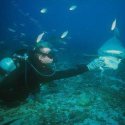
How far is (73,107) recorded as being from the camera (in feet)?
23.9

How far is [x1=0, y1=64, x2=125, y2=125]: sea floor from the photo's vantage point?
620cm

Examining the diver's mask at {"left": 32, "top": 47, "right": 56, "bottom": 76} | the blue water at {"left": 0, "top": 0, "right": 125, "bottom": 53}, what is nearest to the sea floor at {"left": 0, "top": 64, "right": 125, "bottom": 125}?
the diver's mask at {"left": 32, "top": 47, "right": 56, "bottom": 76}

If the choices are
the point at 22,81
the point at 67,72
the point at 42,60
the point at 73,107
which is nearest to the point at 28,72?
the point at 22,81

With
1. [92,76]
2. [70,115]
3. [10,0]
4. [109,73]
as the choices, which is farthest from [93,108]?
A: [10,0]

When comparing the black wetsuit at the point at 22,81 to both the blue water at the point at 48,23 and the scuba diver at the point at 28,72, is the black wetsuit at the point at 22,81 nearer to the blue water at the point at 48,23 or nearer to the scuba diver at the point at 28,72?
the scuba diver at the point at 28,72

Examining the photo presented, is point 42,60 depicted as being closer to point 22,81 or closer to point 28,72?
point 28,72

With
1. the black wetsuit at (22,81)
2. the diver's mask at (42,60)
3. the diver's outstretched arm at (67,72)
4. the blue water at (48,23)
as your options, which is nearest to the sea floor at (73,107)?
the black wetsuit at (22,81)

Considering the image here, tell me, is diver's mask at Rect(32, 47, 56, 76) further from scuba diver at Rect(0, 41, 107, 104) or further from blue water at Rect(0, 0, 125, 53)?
blue water at Rect(0, 0, 125, 53)

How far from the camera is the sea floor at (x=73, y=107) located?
6.20 metres

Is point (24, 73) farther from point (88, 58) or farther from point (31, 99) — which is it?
point (88, 58)

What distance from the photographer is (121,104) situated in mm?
7984

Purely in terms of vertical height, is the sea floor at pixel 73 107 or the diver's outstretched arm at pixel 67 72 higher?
the diver's outstretched arm at pixel 67 72

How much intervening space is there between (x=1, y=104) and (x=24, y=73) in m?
2.32

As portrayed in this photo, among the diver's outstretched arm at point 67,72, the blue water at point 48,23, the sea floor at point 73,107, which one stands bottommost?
the sea floor at point 73,107
